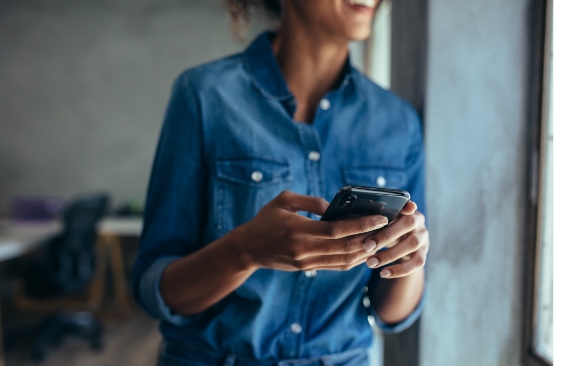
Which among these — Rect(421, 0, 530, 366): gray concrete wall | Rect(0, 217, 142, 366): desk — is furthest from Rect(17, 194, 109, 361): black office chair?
Rect(421, 0, 530, 366): gray concrete wall

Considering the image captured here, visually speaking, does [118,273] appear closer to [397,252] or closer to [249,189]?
[249,189]

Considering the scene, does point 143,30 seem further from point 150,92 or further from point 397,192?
point 397,192

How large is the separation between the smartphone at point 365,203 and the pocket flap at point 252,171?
23cm

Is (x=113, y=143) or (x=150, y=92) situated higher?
(x=150, y=92)

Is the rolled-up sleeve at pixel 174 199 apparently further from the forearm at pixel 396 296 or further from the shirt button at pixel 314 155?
the forearm at pixel 396 296

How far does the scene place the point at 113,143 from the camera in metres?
3.82

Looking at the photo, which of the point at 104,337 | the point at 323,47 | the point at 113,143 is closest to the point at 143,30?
the point at 113,143

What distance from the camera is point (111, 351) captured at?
2695mm

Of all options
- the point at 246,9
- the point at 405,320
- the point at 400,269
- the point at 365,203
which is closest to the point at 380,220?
the point at 365,203

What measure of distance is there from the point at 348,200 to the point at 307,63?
396 mm

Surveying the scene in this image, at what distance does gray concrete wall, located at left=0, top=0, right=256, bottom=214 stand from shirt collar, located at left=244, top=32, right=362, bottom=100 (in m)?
3.10

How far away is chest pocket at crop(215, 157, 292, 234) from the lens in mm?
663

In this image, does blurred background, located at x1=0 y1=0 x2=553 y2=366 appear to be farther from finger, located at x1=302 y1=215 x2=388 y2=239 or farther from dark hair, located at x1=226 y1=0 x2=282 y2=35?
finger, located at x1=302 y1=215 x2=388 y2=239

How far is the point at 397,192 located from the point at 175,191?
37 centimetres
